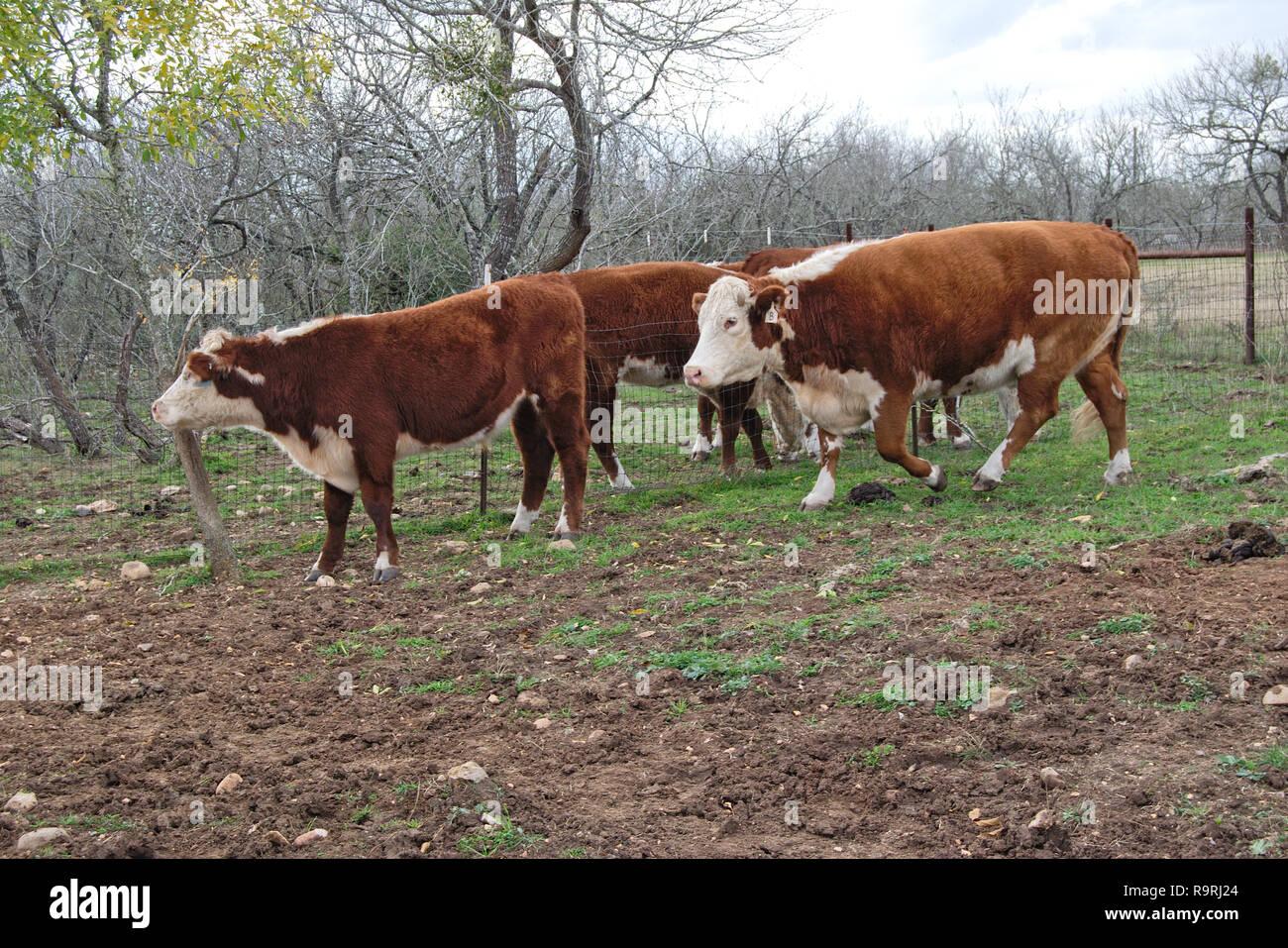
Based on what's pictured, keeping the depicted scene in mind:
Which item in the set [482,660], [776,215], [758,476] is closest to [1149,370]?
[758,476]

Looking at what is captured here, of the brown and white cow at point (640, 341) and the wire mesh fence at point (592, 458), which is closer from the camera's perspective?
the brown and white cow at point (640, 341)

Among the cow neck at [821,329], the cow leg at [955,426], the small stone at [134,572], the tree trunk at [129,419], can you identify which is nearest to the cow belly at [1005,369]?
the cow neck at [821,329]

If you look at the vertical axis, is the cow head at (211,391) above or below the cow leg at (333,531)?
above

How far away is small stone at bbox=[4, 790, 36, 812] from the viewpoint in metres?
4.17

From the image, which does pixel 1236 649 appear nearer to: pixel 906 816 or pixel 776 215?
pixel 906 816

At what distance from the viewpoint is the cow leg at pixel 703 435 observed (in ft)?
36.3

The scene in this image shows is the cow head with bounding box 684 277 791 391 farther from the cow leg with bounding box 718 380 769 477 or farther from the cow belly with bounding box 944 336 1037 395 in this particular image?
the cow leg with bounding box 718 380 769 477

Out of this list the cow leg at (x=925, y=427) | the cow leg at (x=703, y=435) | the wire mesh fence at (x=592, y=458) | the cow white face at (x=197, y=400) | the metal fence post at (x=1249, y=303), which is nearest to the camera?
the cow white face at (x=197, y=400)

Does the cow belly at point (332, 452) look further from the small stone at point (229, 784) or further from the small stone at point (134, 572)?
the small stone at point (229, 784)

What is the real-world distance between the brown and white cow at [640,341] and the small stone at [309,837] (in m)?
6.23

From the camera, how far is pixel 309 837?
3836 millimetres

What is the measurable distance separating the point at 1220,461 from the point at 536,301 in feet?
18.1

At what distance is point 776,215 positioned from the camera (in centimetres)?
2064

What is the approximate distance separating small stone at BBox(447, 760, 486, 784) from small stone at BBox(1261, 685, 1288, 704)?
3069 mm
